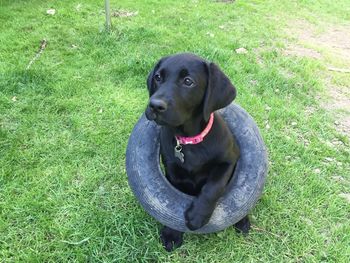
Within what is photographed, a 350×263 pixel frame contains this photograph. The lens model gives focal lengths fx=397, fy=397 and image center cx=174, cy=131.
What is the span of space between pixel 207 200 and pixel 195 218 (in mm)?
141

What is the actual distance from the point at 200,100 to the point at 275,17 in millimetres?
6722

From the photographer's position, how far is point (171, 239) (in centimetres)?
294

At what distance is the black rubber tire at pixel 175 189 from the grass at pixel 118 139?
0.37m

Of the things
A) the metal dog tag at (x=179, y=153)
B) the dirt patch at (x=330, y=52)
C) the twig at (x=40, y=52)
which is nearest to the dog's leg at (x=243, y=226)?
the metal dog tag at (x=179, y=153)

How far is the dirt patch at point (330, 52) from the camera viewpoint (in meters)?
4.96

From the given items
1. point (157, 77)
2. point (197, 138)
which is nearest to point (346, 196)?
point (197, 138)

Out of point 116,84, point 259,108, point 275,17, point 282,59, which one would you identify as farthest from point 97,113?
point 275,17

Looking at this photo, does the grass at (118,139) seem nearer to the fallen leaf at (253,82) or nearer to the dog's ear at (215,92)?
the fallen leaf at (253,82)

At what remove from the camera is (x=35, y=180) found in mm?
3539

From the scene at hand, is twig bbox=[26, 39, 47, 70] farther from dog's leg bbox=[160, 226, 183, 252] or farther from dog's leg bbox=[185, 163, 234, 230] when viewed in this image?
dog's leg bbox=[185, 163, 234, 230]

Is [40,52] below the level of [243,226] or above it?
below

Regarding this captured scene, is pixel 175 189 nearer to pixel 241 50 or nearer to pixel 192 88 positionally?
pixel 192 88

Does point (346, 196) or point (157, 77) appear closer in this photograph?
point (157, 77)

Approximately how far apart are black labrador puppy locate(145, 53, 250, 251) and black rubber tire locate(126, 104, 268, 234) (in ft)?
0.32
